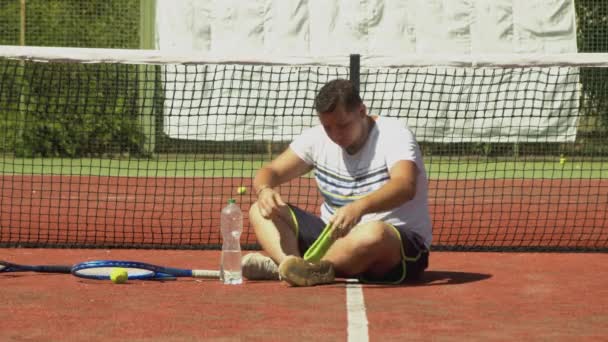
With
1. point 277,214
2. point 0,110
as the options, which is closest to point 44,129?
point 0,110

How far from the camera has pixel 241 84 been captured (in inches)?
693

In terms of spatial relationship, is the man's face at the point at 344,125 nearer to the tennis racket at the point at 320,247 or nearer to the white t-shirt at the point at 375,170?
the white t-shirt at the point at 375,170

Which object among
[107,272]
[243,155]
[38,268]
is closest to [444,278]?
[107,272]

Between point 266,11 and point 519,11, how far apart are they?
153 inches

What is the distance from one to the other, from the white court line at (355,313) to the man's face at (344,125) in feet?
2.43

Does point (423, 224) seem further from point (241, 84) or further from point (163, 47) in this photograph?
point (163, 47)

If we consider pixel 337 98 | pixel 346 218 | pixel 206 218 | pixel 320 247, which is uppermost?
pixel 337 98

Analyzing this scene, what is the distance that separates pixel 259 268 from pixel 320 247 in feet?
1.51

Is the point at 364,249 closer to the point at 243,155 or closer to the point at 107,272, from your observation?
the point at 107,272

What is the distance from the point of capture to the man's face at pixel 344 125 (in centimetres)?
620

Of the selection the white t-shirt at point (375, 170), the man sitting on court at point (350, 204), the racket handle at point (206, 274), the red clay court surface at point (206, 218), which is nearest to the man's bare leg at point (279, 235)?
the man sitting on court at point (350, 204)

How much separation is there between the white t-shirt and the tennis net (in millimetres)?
2065

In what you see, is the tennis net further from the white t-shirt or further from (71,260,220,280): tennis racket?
the white t-shirt

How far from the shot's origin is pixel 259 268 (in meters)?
6.74
